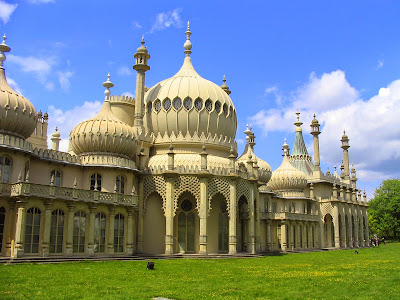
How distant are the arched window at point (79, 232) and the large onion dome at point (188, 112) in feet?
39.1

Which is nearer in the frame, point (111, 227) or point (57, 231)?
point (57, 231)

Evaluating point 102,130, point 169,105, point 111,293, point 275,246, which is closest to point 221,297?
point 111,293

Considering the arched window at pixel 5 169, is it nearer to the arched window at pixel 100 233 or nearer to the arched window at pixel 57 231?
the arched window at pixel 57 231

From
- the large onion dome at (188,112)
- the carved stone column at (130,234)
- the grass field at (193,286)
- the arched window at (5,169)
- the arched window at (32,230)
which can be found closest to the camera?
the grass field at (193,286)

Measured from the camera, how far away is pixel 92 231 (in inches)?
1080

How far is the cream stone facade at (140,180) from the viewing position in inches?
991

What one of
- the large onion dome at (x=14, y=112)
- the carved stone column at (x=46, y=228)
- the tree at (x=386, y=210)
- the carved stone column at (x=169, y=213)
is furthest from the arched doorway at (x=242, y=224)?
the tree at (x=386, y=210)

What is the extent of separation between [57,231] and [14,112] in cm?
731

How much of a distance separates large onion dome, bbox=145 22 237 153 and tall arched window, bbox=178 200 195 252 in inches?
221

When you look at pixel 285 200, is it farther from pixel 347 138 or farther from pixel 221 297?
pixel 221 297

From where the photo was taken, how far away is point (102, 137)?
31.2m

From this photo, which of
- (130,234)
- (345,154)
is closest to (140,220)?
(130,234)

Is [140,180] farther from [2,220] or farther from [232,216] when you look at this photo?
[2,220]

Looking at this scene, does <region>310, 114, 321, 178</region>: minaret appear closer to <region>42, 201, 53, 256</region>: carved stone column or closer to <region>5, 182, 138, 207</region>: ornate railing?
<region>5, 182, 138, 207</region>: ornate railing
